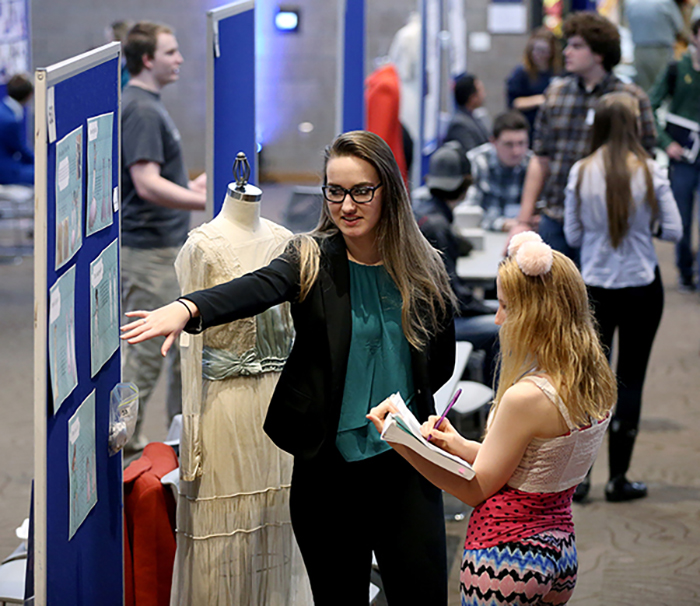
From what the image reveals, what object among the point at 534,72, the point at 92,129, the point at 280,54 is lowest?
the point at 92,129

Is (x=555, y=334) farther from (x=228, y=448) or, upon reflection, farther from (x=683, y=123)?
(x=683, y=123)

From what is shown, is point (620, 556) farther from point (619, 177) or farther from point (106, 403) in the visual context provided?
point (106, 403)

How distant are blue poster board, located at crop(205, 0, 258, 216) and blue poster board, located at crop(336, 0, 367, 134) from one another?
216cm

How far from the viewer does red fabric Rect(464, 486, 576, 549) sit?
6.68 feet

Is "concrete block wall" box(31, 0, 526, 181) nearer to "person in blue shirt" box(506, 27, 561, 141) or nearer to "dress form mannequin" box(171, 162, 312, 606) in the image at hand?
"person in blue shirt" box(506, 27, 561, 141)

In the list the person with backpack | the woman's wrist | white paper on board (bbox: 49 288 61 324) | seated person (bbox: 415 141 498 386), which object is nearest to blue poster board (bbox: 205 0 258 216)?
the woman's wrist

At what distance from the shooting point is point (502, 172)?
632 cm

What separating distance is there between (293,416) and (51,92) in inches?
34.3

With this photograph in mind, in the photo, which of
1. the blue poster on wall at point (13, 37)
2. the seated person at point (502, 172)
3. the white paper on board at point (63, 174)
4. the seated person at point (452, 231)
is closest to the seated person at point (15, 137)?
the blue poster on wall at point (13, 37)

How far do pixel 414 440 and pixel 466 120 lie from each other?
6728 mm

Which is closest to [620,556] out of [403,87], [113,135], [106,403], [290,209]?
[106,403]

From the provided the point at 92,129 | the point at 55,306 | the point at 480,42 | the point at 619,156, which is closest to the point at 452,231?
the point at 619,156

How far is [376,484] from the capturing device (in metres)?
2.23

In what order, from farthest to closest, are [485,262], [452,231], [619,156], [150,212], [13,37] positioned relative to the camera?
[13,37] → [485,262] → [452,231] → [150,212] → [619,156]
